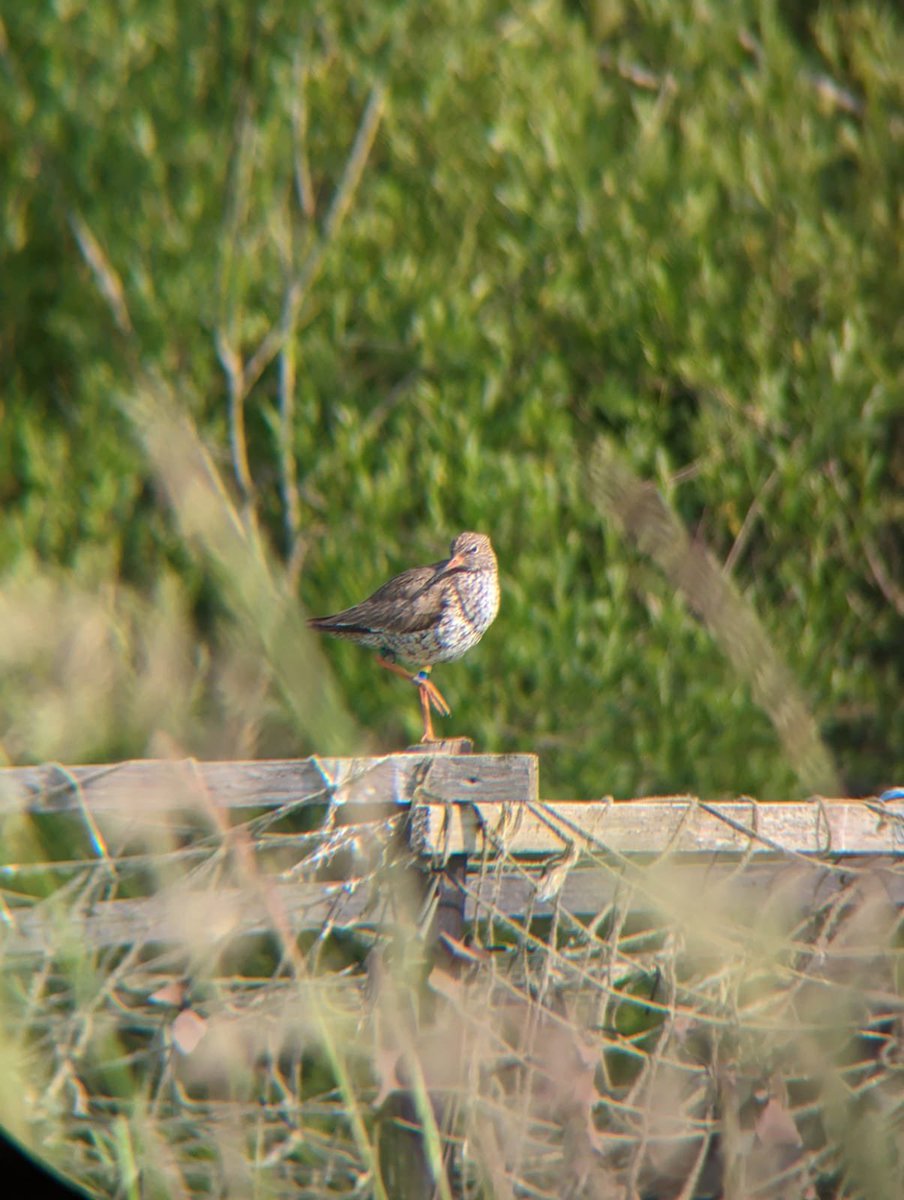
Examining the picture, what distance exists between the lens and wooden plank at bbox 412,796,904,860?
3.55 meters

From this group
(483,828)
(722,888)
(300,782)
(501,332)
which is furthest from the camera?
(501,332)

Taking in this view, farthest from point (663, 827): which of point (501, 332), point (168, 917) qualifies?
point (501, 332)

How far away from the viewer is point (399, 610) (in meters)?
4.91

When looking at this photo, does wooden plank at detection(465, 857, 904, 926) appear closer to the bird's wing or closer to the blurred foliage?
the bird's wing

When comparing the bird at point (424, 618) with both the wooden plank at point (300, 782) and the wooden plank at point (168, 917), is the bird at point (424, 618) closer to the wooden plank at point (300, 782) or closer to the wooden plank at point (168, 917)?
the wooden plank at point (168, 917)

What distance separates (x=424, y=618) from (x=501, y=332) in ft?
9.45

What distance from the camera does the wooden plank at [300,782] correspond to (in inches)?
139

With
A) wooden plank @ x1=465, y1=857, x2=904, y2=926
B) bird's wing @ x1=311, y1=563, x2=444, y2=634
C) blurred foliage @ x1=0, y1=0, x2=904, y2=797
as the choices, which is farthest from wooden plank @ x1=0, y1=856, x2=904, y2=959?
blurred foliage @ x1=0, y1=0, x2=904, y2=797

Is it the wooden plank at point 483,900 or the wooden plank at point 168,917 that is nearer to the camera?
the wooden plank at point 483,900

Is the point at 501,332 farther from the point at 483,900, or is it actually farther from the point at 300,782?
the point at 483,900

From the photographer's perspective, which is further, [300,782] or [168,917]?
[300,782]

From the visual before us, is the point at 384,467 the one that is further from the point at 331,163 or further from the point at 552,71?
the point at 552,71

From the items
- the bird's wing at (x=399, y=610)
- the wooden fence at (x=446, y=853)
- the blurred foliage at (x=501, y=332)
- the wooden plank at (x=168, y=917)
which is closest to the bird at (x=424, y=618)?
the bird's wing at (x=399, y=610)

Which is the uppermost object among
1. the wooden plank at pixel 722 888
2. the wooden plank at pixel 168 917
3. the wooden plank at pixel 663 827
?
the wooden plank at pixel 663 827
